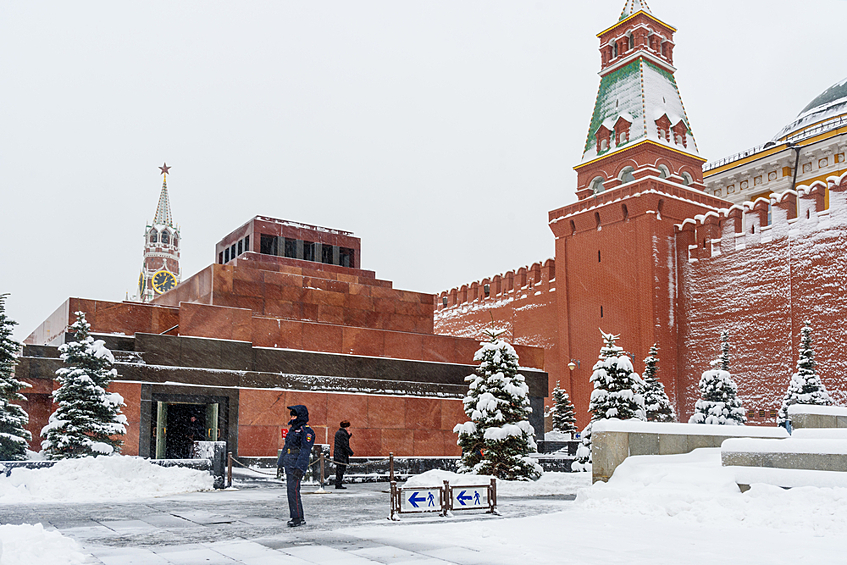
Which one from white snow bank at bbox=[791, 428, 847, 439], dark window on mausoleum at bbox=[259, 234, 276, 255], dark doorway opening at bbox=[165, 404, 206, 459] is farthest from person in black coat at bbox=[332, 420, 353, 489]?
dark window on mausoleum at bbox=[259, 234, 276, 255]

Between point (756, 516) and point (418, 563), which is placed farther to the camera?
point (756, 516)

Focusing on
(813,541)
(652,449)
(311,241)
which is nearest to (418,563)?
(813,541)

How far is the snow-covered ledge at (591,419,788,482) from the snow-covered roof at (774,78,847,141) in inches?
1290

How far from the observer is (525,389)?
14.7m

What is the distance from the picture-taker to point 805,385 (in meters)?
23.8

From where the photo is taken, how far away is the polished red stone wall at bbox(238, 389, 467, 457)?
15.7 m

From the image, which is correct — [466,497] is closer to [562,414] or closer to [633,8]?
[562,414]

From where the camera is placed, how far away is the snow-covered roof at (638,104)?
32.7 m

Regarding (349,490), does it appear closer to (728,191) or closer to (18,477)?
(18,477)

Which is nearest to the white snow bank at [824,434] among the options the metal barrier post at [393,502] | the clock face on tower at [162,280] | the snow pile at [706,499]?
the snow pile at [706,499]

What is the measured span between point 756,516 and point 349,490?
6897 millimetres

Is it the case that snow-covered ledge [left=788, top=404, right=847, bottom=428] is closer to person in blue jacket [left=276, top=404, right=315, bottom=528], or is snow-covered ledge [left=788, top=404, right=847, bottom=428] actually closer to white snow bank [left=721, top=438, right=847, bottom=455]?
white snow bank [left=721, top=438, right=847, bottom=455]

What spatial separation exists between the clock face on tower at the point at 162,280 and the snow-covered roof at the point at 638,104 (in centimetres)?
6981

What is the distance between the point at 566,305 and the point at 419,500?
1027 inches
